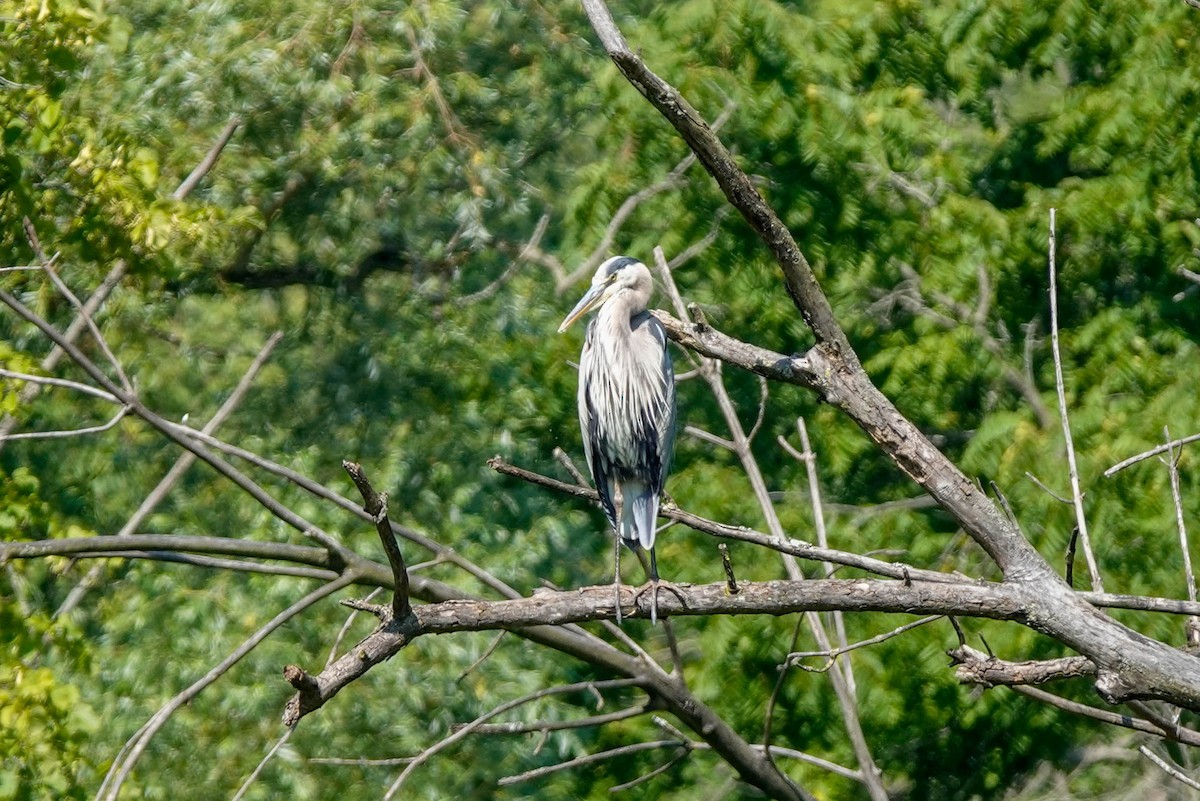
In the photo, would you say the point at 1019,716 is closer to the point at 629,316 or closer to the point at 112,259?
the point at 629,316

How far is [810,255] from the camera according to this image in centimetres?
786

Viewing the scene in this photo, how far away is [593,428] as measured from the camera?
507cm

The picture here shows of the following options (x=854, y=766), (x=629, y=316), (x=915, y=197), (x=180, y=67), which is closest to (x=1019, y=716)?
(x=854, y=766)

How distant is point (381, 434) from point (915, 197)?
10.3ft

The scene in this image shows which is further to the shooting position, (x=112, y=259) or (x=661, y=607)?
(x=112, y=259)

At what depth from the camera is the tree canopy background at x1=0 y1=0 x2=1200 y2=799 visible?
7.09 m

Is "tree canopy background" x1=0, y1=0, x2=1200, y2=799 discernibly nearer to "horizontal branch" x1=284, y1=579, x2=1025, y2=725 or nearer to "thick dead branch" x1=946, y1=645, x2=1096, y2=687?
"thick dead branch" x1=946, y1=645, x2=1096, y2=687

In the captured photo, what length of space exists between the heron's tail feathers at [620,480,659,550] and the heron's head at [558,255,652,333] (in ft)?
2.38

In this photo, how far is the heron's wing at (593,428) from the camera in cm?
507

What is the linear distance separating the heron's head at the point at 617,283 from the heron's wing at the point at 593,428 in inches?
11.6

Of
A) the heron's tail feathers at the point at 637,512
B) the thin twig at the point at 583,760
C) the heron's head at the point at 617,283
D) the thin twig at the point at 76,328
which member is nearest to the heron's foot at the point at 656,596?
the thin twig at the point at 583,760

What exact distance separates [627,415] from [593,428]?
142 mm

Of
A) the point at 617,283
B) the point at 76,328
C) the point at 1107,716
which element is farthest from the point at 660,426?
the point at 76,328

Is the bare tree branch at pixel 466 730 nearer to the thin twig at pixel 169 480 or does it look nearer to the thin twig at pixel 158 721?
the thin twig at pixel 158 721
